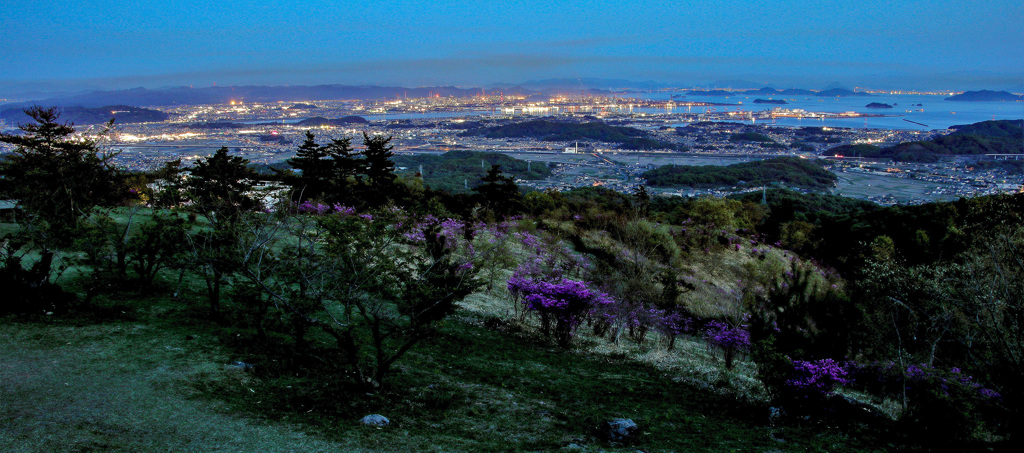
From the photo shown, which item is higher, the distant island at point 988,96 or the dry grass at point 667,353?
the distant island at point 988,96

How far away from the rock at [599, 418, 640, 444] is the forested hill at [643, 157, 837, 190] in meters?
45.1

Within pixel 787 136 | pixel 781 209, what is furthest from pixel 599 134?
pixel 781 209

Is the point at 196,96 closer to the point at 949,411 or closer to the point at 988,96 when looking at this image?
the point at 949,411

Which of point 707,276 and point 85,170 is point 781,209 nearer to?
point 707,276

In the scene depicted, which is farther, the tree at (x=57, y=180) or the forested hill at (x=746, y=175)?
the forested hill at (x=746, y=175)

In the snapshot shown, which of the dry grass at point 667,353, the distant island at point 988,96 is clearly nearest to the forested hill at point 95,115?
the dry grass at point 667,353

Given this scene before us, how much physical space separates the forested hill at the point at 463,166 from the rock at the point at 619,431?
37.9 metres

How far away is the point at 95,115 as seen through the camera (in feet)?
225

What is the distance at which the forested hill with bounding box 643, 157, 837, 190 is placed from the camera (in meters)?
48.7

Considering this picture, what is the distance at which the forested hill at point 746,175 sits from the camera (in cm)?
4872

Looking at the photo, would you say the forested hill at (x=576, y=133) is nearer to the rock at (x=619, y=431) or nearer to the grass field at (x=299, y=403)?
the grass field at (x=299, y=403)

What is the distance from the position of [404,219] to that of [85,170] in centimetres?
1042

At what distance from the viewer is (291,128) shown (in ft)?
276

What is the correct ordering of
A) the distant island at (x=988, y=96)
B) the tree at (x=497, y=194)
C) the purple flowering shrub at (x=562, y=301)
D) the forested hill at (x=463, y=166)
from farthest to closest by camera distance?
the distant island at (x=988, y=96) < the forested hill at (x=463, y=166) < the tree at (x=497, y=194) < the purple flowering shrub at (x=562, y=301)
